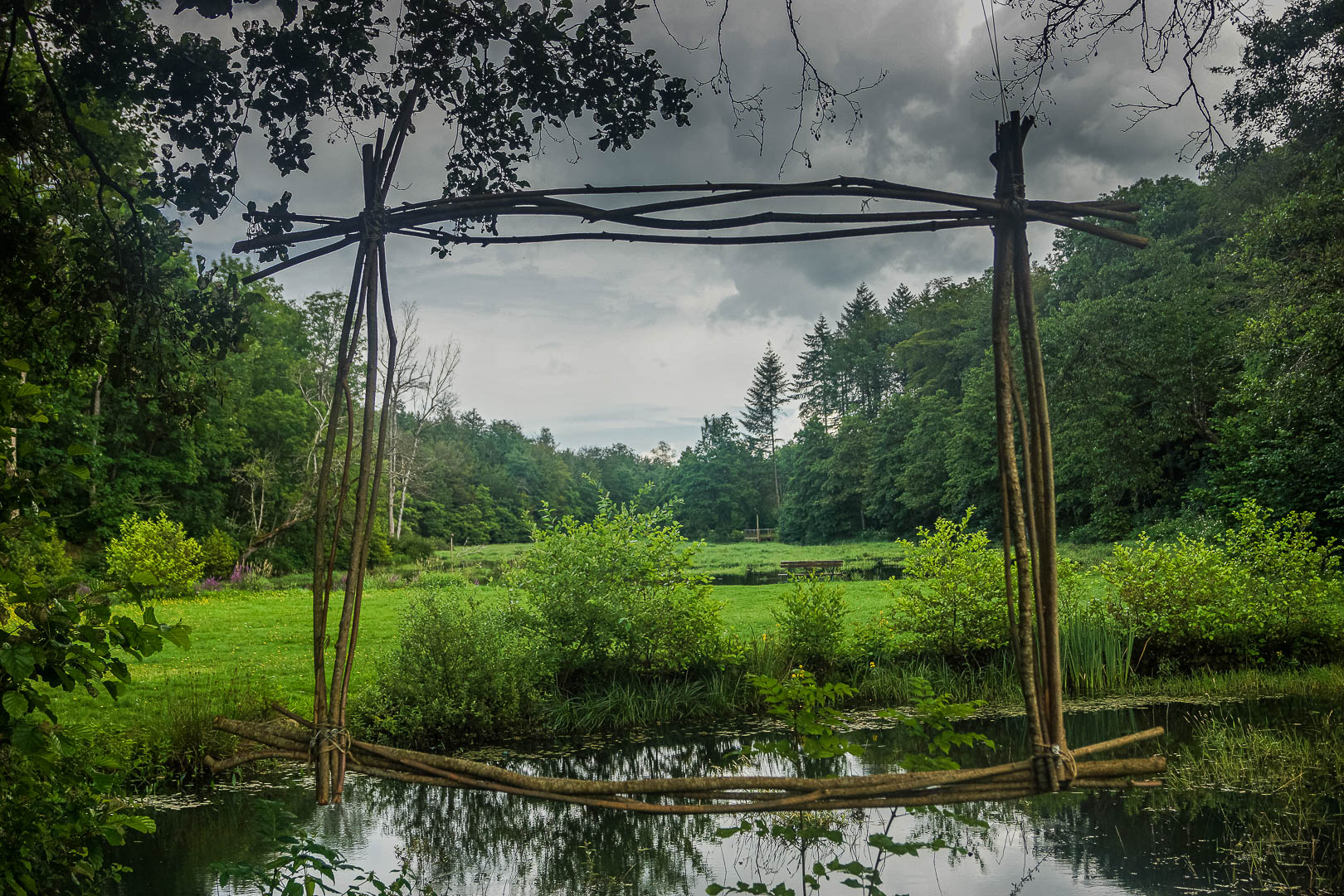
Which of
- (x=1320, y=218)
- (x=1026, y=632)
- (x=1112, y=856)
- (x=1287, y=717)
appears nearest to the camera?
(x=1026, y=632)

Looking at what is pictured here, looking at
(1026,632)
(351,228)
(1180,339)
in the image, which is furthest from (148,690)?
(1180,339)

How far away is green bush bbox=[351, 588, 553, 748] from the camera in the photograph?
7.30m

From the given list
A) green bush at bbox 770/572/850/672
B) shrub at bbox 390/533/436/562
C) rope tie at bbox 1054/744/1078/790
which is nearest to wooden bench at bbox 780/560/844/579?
green bush at bbox 770/572/850/672

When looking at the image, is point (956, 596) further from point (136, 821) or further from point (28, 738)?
point (28, 738)

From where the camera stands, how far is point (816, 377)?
179 ft

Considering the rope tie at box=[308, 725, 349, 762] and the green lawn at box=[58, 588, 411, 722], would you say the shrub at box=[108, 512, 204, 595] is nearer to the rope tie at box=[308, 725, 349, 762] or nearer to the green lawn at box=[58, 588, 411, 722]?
the green lawn at box=[58, 588, 411, 722]

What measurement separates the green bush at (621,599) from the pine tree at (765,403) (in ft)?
173

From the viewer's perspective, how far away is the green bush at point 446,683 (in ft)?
24.0

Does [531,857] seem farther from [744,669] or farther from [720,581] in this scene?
[720,581]

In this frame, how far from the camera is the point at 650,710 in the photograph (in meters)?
8.52

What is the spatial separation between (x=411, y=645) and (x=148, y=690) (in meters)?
2.99

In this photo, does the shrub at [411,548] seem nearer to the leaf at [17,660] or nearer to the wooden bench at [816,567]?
the wooden bench at [816,567]

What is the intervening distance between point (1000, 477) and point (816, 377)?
54.2 m

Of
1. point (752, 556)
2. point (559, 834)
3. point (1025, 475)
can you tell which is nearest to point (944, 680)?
point (559, 834)
